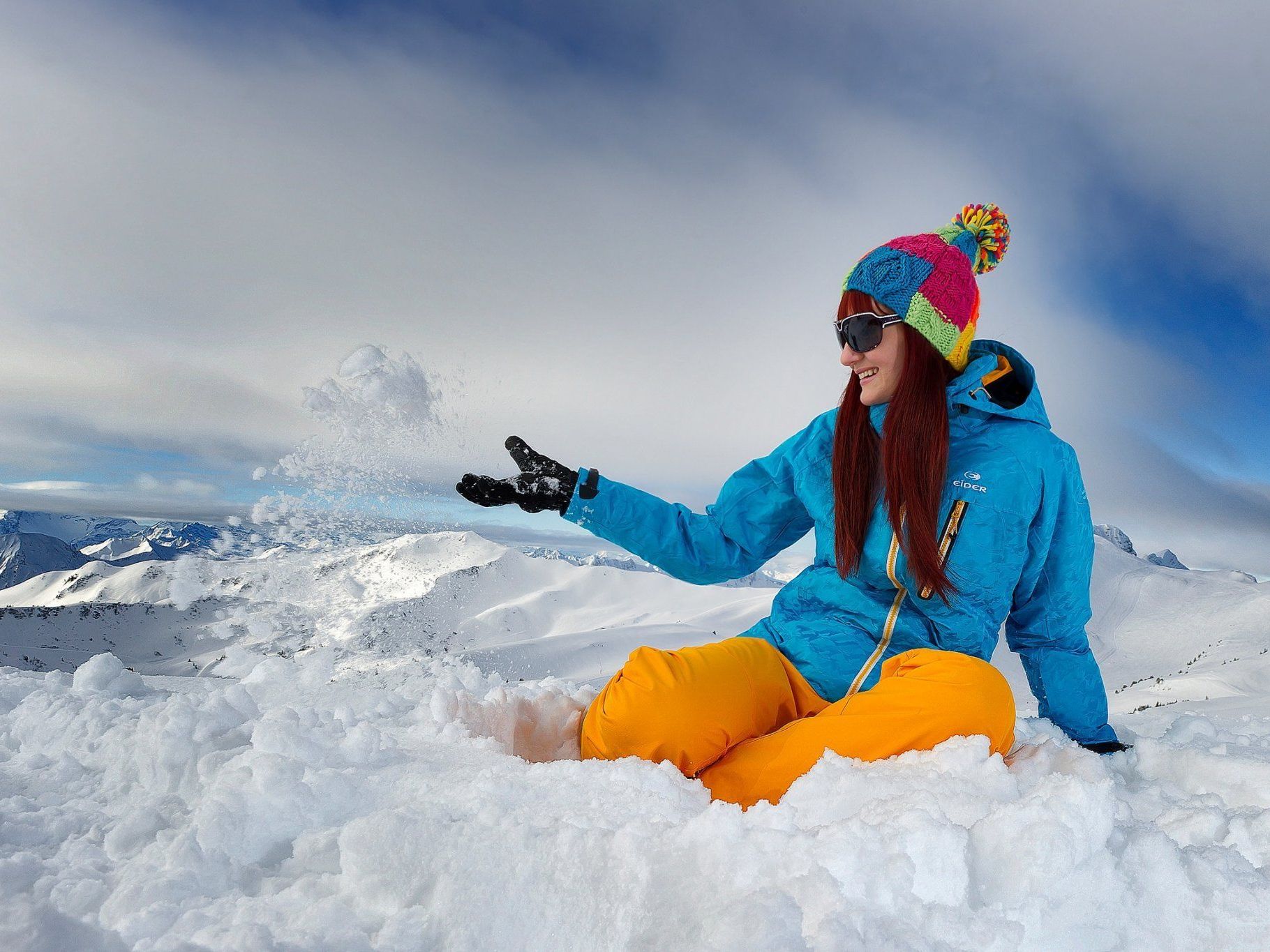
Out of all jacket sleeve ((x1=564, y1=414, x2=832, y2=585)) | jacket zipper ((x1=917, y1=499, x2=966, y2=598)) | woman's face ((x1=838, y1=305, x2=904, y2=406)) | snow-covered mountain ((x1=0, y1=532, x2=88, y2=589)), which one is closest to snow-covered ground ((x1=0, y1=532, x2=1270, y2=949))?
jacket zipper ((x1=917, y1=499, x2=966, y2=598))

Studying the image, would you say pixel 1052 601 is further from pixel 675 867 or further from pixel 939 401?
pixel 675 867

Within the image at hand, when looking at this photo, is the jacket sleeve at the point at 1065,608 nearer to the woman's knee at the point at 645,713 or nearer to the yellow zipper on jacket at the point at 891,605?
the yellow zipper on jacket at the point at 891,605

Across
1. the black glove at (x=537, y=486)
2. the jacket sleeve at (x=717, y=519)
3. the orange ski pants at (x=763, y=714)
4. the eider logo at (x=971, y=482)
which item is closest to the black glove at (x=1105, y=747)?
the orange ski pants at (x=763, y=714)

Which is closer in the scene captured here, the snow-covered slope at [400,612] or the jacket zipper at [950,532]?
the jacket zipper at [950,532]

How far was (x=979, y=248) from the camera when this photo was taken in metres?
2.62

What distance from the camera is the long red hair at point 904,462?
214 cm

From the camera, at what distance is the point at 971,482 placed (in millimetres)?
2197

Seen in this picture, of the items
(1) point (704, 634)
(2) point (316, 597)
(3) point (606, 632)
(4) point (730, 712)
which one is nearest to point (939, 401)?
(4) point (730, 712)

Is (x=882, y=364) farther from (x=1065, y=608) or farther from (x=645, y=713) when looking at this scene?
(x=645, y=713)

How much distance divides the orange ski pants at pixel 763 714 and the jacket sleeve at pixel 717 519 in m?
0.53

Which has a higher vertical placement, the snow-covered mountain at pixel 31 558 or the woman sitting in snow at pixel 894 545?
the woman sitting in snow at pixel 894 545

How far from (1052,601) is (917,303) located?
116 centimetres

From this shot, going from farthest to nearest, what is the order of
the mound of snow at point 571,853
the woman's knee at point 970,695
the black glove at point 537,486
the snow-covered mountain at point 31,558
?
the snow-covered mountain at point 31,558, the black glove at point 537,486, the woman's knee at point 970,695, the mound of snow at point 571,853

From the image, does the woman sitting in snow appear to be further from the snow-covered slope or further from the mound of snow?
the snow-covered slope
